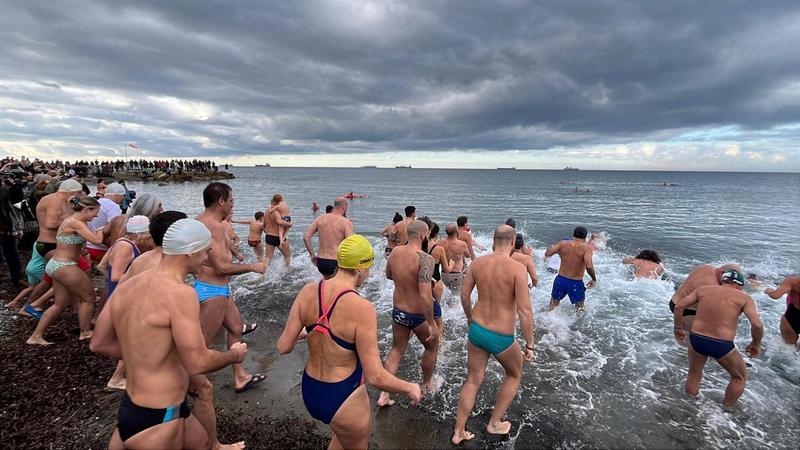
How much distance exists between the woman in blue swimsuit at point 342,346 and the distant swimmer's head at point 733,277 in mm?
4685

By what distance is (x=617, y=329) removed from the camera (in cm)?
749

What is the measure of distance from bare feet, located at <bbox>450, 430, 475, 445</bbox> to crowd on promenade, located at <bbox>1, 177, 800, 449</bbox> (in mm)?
19

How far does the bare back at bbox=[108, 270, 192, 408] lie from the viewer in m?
2.05

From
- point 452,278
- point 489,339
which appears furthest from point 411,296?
point 452,278

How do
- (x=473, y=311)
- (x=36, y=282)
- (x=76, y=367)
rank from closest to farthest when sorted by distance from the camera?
1. (x=473, y=311)
2. (x=76, y=367)
3. (x=36, y=282)

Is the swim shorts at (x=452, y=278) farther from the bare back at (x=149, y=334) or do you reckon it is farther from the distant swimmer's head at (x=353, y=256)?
the bare back at (x=149, y=334)

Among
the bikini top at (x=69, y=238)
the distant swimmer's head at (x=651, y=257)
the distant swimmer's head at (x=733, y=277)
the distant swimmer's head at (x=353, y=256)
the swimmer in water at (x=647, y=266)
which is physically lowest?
the swimmer in water at (x=647, y=266)

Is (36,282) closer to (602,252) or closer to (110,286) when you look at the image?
(110,286)

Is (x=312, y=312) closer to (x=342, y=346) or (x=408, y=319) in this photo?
(x=342, y=346)

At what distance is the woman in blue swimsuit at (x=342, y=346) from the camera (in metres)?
2.30

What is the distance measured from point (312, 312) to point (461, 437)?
2653 millimetres

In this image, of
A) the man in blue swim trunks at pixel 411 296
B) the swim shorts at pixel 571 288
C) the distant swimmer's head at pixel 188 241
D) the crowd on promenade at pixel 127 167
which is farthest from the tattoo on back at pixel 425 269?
the crowd on promenade at pixel 127 167

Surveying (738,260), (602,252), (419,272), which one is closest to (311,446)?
(419,272)

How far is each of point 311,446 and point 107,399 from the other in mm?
2646
